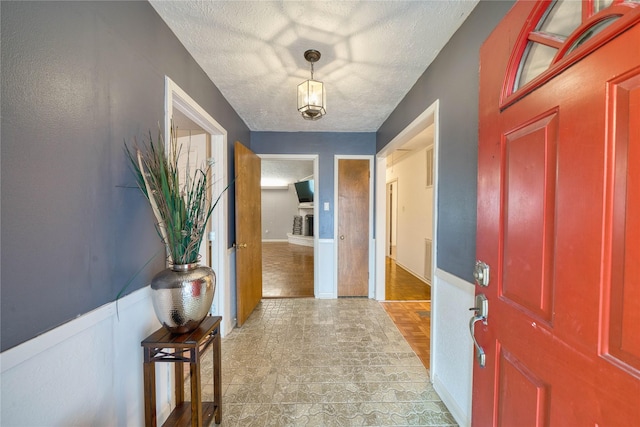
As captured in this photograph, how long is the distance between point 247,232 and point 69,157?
1957 millimetres

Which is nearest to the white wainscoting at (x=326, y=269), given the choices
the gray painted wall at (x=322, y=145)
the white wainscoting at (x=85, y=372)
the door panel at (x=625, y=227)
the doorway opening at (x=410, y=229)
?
the gray painted wall at (x=322, y=145)

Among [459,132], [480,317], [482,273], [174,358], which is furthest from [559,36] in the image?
[174,358]

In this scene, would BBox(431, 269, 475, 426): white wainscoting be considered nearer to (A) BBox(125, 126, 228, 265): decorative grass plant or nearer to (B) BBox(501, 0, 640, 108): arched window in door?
(B) BBox(501, 0, 640, 108): arched window in door

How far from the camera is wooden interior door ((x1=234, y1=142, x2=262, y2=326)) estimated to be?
2543 mm

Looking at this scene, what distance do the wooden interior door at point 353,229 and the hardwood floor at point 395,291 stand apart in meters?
0.51

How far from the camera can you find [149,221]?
127 cm

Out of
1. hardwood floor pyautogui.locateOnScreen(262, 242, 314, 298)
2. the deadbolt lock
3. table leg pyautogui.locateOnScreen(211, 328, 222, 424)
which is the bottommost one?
hardwood floor pyautogui.locateOnScreen(262, 242, 314, 298)

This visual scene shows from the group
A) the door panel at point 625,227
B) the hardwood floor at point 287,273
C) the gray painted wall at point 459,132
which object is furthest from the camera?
the hardwood floor at point 287,273

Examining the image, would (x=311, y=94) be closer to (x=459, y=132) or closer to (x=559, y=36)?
(x=459, y=132)

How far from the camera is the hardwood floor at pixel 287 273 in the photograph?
3695 mm

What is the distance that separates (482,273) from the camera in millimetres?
949

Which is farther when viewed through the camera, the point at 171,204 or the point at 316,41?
the point at 316,41

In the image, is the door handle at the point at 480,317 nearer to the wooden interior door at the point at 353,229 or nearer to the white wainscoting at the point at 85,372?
the white wainscoting at the point at 85,372

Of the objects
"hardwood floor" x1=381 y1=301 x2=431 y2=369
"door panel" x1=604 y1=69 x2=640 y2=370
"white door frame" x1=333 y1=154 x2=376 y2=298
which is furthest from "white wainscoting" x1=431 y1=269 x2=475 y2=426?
"white door frame" x1=333 y1=154 x2=376 y2=298
